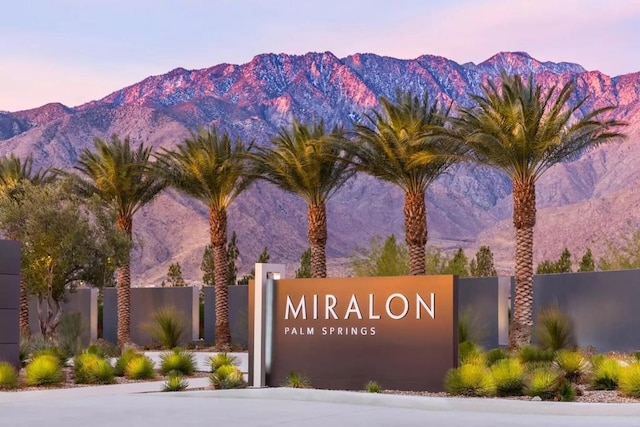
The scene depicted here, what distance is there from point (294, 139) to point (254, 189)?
103m

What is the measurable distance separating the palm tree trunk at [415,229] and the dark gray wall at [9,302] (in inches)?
756

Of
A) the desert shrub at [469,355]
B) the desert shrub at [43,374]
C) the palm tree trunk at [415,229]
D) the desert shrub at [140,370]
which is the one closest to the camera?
the desert shrub at [469,355]

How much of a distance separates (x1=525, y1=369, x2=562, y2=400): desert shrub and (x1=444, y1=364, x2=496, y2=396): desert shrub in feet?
2.22

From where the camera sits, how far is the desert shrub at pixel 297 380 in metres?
21.0

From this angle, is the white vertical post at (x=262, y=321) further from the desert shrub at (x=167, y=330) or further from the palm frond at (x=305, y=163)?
the desert shrub at (x=167, y=330)

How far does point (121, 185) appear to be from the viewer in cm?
4850

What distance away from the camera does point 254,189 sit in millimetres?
145875

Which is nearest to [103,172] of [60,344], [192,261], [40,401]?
[60,344]

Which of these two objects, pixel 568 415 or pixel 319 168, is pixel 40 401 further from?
pixel 319 168

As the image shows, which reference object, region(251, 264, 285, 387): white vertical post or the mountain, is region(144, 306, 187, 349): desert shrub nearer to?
region(251, 264, 285, 387): white vertical post

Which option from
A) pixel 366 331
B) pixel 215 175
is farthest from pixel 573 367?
pixel 215 175

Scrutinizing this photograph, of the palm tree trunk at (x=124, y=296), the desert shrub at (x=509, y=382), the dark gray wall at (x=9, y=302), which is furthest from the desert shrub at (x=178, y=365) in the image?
the palm tree trunk at (x=124, y=296)

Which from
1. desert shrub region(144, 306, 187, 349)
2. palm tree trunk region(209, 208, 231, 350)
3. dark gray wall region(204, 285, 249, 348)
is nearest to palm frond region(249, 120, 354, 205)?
palm tree trunk region(209, 208, 231, 350)

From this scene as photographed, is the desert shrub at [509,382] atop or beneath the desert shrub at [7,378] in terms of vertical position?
atop
